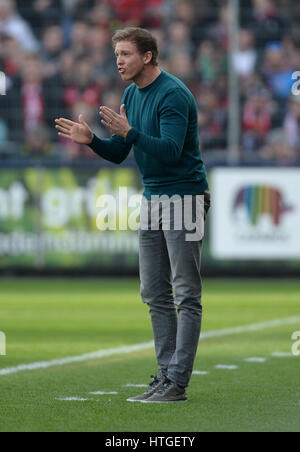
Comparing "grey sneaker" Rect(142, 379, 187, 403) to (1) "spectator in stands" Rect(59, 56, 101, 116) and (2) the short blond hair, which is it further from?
(1) "spectator in stands" Rect(59, 56, 101, 116)

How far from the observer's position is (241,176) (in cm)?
1680

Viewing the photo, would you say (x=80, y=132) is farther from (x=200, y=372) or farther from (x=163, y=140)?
(x=200, y=372)

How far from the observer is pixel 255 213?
16.7 m

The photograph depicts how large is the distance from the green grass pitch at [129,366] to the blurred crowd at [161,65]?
12.8ft

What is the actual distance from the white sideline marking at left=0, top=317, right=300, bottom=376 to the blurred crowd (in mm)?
6615

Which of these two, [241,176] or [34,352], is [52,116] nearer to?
[241,176]

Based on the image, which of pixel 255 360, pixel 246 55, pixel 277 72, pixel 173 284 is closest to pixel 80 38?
pixel 246 55

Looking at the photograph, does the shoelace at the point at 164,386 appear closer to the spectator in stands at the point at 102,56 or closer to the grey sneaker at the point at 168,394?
the grey sneaker at the point at 168,394

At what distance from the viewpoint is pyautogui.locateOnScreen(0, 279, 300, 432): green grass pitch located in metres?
5.73

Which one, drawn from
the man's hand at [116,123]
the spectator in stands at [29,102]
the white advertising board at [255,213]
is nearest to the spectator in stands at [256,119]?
the white advertising board at [255,213]

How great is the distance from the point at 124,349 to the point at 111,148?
3003mm

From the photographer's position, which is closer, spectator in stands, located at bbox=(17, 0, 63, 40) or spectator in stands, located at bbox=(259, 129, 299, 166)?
spectator in stands, located at bbox=(259, 129, 299, 166)

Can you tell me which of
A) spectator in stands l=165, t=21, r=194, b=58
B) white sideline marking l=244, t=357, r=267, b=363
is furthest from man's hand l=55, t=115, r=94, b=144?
spectator in stands l=165, t=21, r=194, b=58

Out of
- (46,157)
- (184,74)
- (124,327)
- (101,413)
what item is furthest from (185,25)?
(101,413)
